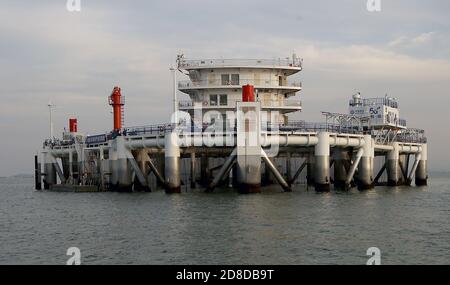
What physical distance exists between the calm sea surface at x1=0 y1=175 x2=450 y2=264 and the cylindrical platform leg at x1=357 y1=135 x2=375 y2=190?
12670 mm

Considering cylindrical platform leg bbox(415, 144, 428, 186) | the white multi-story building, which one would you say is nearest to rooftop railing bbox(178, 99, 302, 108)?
→ the white multi-story building

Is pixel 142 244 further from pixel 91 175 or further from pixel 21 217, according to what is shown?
pixel 91 175

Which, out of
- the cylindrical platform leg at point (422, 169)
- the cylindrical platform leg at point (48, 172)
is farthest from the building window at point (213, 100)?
the cylindrical platform leg at point (422, 169)

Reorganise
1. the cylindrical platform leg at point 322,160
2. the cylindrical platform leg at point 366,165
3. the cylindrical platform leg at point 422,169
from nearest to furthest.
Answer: the cylindrical platform leg at point 322,160, the cylindrical platform leg at point 366,165, the cylindrical platform leg at point 422,169

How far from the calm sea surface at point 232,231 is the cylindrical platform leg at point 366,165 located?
41.6ft

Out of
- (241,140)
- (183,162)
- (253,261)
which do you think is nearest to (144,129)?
(241,140)

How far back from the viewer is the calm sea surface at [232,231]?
102 feet

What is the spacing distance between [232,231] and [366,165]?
37.4 m

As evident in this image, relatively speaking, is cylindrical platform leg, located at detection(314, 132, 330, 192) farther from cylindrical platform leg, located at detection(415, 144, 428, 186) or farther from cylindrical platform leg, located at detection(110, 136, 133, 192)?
cylindrical platform leg, located at detection(415, 144, 428, 186)

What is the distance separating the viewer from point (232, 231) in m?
38.2

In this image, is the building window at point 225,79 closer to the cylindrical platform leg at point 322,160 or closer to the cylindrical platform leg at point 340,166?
the cylindrical platform leg at point 340,166

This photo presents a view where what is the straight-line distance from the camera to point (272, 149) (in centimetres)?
6506

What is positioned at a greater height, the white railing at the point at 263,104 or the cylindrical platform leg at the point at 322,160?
the white railing at the point at 263,104
